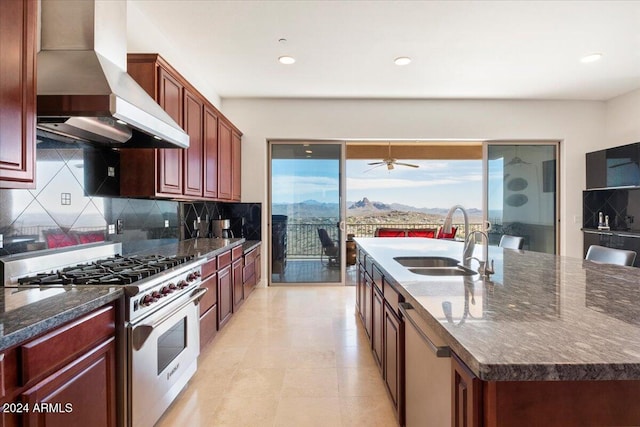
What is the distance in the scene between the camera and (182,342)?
2098 mm

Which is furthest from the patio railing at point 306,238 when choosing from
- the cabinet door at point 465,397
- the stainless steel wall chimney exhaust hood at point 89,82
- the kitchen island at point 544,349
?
the cabinet door at point 465,397

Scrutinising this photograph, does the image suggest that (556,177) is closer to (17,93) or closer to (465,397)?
(465,397)

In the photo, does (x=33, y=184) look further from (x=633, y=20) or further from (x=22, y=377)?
(x=633, y=20)

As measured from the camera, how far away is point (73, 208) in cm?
207

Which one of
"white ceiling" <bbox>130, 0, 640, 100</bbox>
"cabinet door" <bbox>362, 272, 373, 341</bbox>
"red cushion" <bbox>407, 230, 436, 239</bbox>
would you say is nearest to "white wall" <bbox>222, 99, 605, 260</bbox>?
"white ceiling" <bbox>130, 0, 640, 100</bbox>

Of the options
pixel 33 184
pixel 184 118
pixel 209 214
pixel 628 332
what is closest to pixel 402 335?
pixel 628 332

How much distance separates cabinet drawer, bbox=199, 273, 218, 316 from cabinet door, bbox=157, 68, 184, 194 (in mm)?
794

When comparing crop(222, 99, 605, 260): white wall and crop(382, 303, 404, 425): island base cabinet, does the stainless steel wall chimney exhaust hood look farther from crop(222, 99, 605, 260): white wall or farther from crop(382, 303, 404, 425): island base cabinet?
crop(222, 99, 605, 260): white wall

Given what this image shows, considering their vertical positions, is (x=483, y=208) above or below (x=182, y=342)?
above

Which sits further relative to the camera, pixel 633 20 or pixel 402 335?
pixel 633 20

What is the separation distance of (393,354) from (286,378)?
95cm

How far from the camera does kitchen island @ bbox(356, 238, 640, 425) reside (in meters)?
0.75

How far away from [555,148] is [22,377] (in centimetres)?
638

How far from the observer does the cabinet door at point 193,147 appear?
2.88 metres
